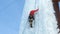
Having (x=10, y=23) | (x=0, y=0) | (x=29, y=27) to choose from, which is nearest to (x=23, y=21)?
(x=29, y=27)

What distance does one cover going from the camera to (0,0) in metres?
1.51

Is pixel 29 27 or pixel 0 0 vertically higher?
pixel 0 0

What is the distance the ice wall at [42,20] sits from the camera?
1.00 m

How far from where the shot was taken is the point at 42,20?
1.09 m

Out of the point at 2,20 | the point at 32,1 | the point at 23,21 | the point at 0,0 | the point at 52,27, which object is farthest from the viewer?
the point at 0,0

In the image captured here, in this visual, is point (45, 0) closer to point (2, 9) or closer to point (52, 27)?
point (52, 27)

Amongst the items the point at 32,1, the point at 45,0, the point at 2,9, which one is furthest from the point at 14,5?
the point at 45,0

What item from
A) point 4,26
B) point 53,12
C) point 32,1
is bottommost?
point 4,26

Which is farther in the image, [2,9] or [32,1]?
[2,9]

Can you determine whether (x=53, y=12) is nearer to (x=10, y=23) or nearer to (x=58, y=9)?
(x=58, y=9)

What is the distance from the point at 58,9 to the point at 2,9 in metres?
0.68

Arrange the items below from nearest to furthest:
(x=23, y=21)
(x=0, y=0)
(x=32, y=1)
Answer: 1. (x=23, y=21)
2. (x=32, y=1)
3. (x=0, y=0)

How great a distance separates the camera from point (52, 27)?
1.00 meters

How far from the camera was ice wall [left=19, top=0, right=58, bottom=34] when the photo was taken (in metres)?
1.00
